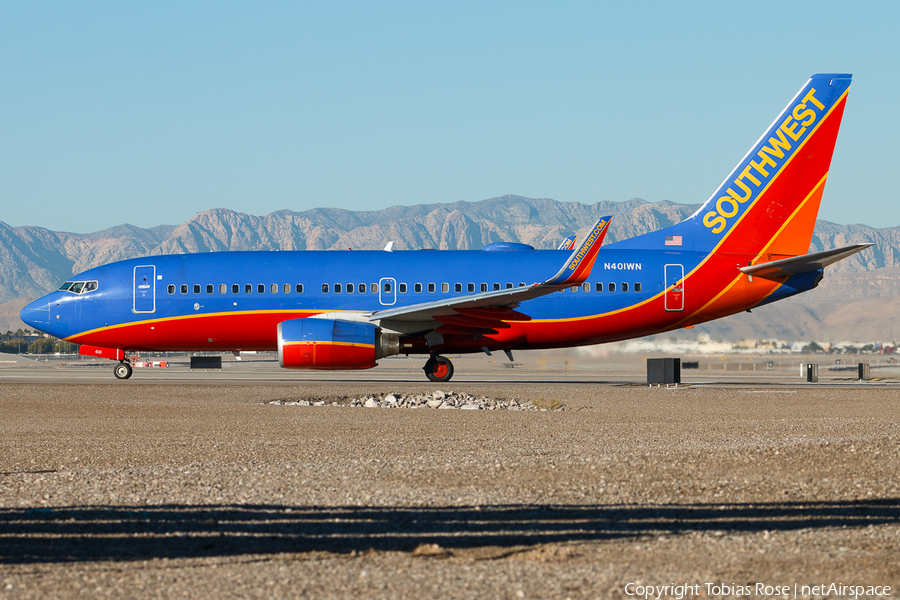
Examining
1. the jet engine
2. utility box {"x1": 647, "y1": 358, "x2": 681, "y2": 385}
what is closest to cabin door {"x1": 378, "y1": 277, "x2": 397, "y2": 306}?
the jet engine

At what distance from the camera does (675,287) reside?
29.9 m

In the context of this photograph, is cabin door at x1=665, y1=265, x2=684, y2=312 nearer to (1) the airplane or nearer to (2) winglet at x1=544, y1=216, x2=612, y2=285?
(1) the airplane

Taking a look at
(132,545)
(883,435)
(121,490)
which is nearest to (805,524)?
(132,545)

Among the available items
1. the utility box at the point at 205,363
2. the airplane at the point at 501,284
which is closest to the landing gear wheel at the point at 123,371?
the airplane at the point at 501,284

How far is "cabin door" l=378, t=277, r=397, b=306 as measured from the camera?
96.3 ft

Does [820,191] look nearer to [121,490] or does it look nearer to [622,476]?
[622,476]

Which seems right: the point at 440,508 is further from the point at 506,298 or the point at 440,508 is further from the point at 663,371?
the point at 663,371

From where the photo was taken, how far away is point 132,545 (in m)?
6.62

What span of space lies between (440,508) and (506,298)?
18.9 m

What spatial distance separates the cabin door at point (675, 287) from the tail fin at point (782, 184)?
51.5 inches

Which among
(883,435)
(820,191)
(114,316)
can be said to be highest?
(820,191)

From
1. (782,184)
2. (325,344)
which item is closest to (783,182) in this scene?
(782,184)

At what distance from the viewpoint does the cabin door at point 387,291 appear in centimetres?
2936

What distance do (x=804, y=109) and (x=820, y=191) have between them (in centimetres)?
287
